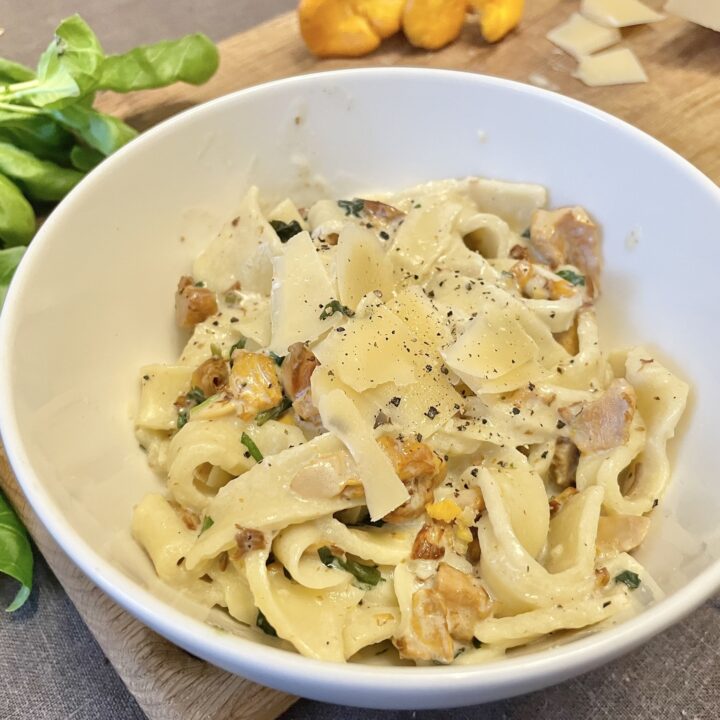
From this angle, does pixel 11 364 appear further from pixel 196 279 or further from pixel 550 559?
pixel 550 559

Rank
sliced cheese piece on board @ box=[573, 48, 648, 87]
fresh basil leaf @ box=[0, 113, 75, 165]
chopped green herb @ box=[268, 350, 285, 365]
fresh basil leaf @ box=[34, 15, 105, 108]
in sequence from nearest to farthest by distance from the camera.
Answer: chopped green herb @ box=[268, 350, 285, 365]
fresh basil leaf @ box=[34, 15, 105, 108]
fresh basil leaf @ box=[0, 113, 75, 165]
sliced cheese piece on board @ box=[573, 48, 648, 87]

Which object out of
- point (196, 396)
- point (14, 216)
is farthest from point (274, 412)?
point (14, 216)

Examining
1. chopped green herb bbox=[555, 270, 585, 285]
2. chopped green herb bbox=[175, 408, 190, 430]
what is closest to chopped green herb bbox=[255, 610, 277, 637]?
chopped green herb bbox=[175, 408, 190, 430]

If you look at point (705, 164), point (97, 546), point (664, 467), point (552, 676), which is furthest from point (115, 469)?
point (705, 164)

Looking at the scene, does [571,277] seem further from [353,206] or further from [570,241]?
[353,206]

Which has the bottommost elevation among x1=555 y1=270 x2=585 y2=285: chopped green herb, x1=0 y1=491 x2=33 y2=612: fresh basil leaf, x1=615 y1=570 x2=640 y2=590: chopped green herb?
x1=0 y1=491 x2=33 y2=612: fresh basil leaf

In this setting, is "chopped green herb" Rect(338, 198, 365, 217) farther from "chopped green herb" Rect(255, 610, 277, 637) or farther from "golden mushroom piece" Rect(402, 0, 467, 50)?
"chopped green herb" Rect(255, 610, 277, 637)
